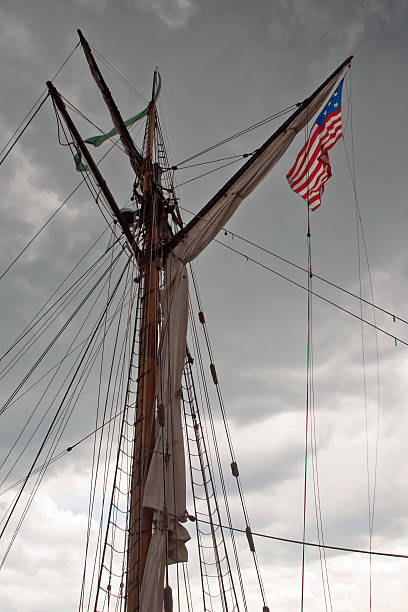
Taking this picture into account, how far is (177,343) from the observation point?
9.32m

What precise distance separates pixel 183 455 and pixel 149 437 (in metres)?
0.66

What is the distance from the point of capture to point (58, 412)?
393 inches

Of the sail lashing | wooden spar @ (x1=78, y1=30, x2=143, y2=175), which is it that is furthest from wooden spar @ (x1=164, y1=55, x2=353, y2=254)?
wooden spar @ (x1=78, y1=30, x2=143, y2=175)

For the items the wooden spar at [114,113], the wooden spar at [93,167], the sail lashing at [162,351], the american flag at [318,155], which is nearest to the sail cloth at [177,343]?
the sail lashing at [162,351]

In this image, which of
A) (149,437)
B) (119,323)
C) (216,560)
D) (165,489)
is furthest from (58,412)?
(216,560)

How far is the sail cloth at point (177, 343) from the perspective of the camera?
7027 mm

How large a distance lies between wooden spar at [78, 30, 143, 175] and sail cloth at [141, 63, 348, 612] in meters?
3.86

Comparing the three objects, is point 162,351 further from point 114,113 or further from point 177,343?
point 114,113

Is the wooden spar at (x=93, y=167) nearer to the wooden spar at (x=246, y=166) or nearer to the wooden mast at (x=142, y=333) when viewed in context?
the wooden mast at (x=142, y=333)

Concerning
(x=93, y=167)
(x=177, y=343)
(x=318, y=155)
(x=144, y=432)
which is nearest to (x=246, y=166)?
(x=318, y=155)

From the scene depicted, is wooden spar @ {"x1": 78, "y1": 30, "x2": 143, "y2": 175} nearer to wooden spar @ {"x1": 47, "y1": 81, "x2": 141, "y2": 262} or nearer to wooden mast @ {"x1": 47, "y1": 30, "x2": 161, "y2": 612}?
wooden mast @ {"x1": 47, "y1": 30, "x2": 161, "y2": 612}

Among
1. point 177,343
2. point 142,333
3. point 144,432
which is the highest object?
point 142,333

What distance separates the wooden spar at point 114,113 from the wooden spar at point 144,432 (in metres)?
2.37

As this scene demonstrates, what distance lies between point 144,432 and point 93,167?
22.3ft
